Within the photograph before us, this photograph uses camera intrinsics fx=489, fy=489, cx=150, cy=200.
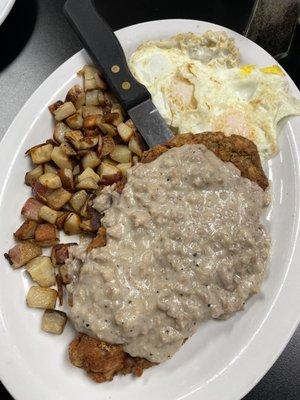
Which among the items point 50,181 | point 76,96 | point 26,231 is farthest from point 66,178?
point 76,96

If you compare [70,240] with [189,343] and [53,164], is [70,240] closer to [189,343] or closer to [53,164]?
[53,164]

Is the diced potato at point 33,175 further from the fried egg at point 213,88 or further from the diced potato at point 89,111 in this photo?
the fried egg at point 213,88

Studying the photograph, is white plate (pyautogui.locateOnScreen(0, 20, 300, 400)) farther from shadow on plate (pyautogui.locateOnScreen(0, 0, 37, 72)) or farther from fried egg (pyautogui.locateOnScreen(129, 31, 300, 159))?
shadow on plate (pyautogui.locateOnScreen(0, 0, 37, 72))

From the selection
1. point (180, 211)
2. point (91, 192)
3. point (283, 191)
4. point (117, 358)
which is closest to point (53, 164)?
point (91, 192)

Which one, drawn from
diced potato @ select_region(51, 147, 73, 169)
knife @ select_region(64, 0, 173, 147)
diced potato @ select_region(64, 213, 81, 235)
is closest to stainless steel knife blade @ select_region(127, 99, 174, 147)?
knife @ select_region(64, 0, 173, 147)

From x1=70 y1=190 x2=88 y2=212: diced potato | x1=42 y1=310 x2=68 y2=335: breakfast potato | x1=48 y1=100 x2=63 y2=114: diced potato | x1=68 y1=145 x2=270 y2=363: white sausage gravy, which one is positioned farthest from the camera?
x1=48 y1=100 x2=63 y2=114: diced potato

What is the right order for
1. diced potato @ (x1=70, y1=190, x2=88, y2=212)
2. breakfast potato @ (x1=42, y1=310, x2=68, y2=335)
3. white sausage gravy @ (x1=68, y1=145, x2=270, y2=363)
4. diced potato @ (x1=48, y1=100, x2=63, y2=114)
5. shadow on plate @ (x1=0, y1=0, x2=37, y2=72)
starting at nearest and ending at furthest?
white sausage gravy @ (x1=68, y1=145, x2=270, y2=363) < breakfast potato @ (x1=42, y1=310, x2=68, y2=335) < diced potato @ (x1=70, y1=190, x2=88, y2=212) < diced potato @ (x1=48, y1=100, x2=63, y2=114) < shadow on plate @ (x1=0, y1=0, x2=37, y2=72)
